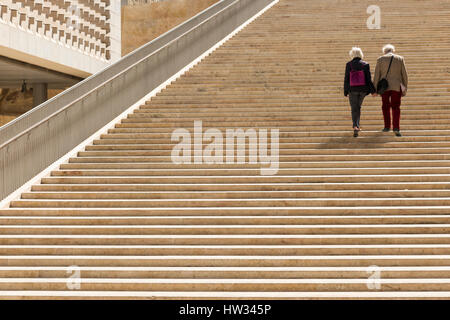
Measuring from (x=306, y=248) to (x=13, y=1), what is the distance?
1459cm

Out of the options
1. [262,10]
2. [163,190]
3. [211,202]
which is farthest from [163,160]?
[262,10]

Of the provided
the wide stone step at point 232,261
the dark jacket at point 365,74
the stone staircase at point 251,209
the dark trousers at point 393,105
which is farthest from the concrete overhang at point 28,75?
the wide stone step at point 232,261

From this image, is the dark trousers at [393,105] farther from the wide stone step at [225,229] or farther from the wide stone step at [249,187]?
the wide stone step at [225,229]

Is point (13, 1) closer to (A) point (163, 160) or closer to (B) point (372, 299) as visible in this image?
(A) point (163, 160)

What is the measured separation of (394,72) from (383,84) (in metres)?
0.21

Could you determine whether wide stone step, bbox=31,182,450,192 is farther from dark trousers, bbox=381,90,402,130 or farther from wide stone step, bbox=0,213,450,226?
dark trousers, bbox=381,90,402,130

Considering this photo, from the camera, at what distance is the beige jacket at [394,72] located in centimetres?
942

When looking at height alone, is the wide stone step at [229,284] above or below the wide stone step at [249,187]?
below

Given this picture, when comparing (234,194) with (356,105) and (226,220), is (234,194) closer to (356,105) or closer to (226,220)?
(226,220)

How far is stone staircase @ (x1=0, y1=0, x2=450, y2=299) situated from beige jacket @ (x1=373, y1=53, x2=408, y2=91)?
660 mm

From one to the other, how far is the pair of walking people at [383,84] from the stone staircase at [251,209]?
28 cm

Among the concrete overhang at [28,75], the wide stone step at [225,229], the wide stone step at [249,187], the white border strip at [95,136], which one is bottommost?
the wide stone step at [225,229]

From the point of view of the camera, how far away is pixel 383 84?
9453mm
